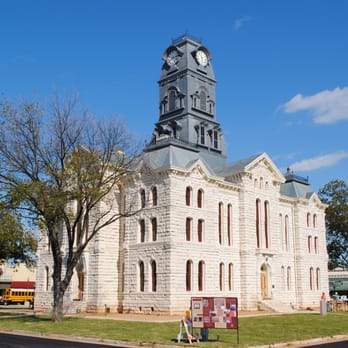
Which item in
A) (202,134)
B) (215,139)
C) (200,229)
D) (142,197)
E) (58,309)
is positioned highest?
(202,134)

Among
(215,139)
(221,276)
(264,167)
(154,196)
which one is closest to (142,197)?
(154,196)

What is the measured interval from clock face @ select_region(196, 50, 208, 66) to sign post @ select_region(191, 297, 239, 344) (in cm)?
3550

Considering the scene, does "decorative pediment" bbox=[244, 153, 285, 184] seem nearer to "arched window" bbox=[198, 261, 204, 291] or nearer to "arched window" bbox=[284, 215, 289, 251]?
"arched window" bbox=[284, 215, 289, 251]

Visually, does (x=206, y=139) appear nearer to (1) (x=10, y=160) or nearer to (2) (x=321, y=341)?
(1) (x=10, y=160)

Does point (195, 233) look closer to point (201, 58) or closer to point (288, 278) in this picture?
point (288, 278)

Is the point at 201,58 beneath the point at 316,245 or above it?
above

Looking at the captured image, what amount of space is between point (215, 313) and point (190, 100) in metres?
31.4

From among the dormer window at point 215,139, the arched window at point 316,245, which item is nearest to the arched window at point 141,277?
the dormer window at point 215,139

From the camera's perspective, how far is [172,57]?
5262 cm

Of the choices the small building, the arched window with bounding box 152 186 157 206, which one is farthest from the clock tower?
the small building

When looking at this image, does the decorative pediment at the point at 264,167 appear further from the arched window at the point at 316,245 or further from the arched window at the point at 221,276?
the arched window at the point at 316,245

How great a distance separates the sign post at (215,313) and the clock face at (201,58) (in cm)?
3550

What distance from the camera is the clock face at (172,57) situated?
52.1 meters

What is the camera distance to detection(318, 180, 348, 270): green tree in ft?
210
